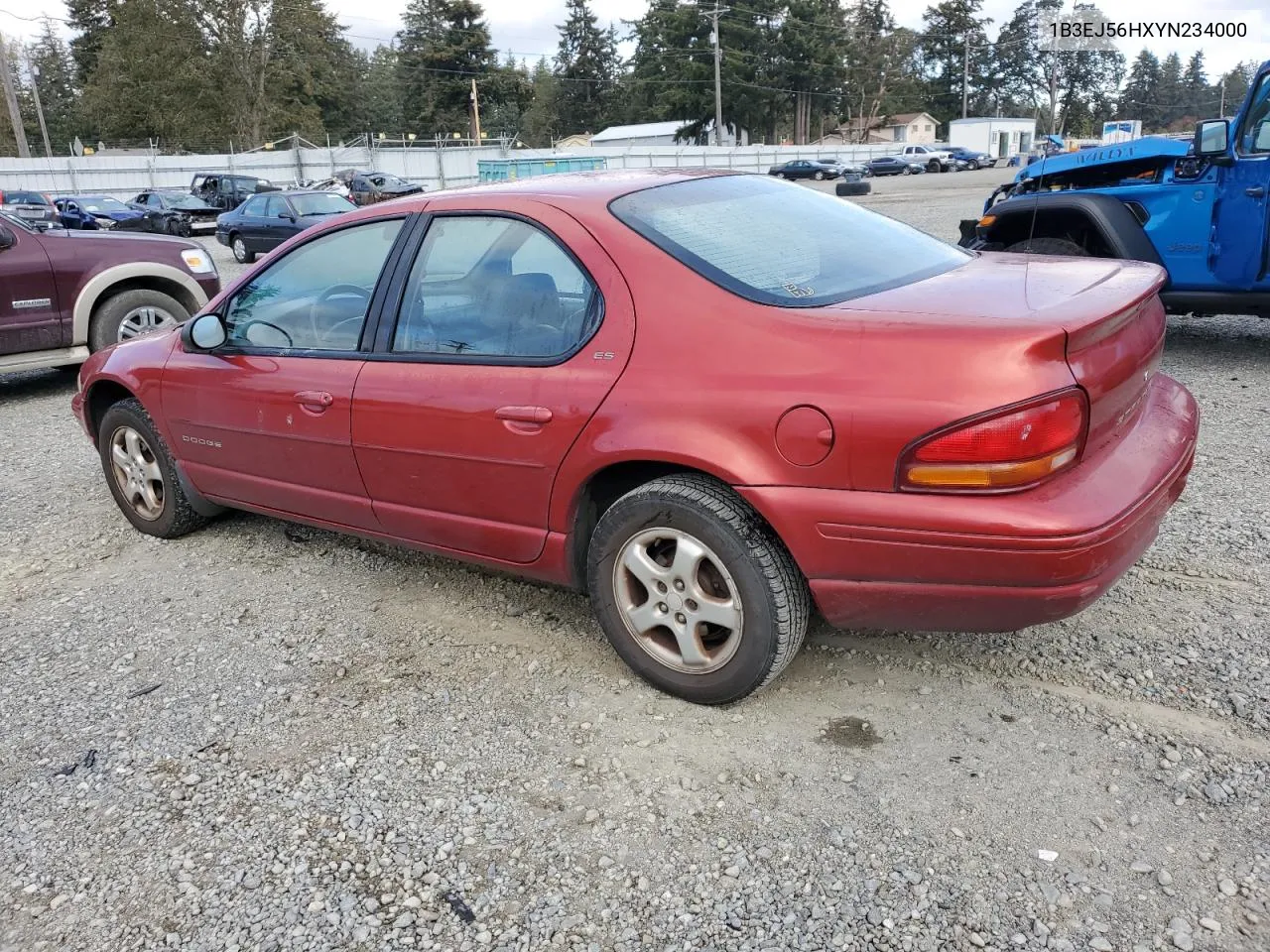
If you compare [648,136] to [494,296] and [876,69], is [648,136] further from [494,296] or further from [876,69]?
[494,296]

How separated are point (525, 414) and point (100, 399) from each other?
2.93 metres

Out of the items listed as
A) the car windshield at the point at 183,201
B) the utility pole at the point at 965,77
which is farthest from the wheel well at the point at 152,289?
the utility pole at the point at 965,77

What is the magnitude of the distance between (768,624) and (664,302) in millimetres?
962

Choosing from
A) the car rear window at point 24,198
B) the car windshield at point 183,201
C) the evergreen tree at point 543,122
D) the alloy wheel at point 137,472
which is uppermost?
the evergreen tree at point 543,122

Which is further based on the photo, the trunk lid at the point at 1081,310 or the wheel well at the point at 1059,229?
the wheel well at the point at 1059,229

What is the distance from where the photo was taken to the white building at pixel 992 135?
69.9m

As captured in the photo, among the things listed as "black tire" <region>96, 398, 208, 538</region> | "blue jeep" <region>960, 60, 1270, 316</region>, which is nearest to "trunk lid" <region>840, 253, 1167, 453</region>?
"black tire" <region>96, 398, 208, 538</region>

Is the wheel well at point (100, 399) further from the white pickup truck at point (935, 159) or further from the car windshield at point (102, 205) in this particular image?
the white pickup truck at point (935, 159)

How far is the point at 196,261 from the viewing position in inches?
341

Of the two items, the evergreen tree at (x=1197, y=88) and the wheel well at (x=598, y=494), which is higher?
the evergreen tree at (x=1197, y=88)

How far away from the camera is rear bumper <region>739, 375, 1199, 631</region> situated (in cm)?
242

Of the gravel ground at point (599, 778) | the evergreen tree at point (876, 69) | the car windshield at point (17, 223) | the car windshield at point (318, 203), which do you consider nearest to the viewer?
the gravel ground at point (599, 778)

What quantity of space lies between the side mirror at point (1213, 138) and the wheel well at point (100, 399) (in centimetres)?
661

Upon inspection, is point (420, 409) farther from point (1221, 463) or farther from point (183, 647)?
point (1221, 463)
